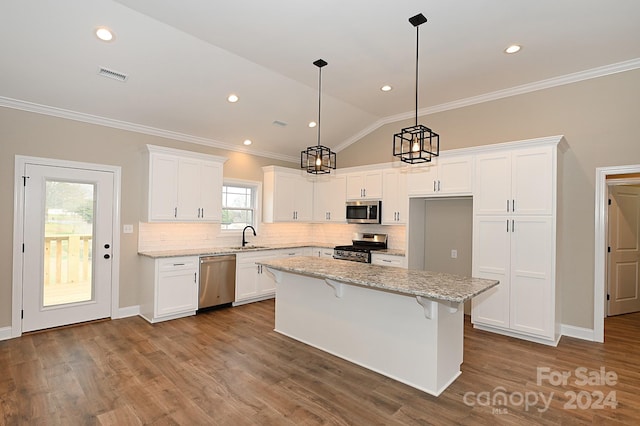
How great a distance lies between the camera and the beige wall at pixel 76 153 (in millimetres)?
3916

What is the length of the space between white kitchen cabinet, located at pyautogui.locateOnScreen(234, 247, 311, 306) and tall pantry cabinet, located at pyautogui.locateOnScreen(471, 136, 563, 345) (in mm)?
3281

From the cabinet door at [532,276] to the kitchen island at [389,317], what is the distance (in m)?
1.43

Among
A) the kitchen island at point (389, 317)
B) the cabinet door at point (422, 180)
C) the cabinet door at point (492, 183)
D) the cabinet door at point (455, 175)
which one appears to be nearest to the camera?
the kitchen island at point (389, 317)

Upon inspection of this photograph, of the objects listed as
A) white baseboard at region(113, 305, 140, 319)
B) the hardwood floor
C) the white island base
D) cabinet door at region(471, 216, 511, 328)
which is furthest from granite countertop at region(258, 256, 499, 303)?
white baseboard at region(113, 305, 140, 319)

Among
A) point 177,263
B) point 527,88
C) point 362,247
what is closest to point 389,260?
point 362,247

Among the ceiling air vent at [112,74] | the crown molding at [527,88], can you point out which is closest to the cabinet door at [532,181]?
the crown molding at [527,88]

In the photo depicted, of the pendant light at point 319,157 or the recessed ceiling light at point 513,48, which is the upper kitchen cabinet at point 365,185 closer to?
the pendant light at point 319,157

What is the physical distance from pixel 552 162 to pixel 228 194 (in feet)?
16.4

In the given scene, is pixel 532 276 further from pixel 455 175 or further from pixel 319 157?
pixel 319 157

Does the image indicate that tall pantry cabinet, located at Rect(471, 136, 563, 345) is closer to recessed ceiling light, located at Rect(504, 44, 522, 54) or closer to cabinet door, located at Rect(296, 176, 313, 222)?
recessed ceiling light, located at Rect(504, 44, 522, 54)

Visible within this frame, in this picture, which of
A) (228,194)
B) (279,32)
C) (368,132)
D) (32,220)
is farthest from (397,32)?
(32,220)

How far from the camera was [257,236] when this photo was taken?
21.0 feet

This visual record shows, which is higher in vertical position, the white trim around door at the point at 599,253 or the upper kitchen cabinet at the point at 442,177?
the upper kitchen cabinet at the point at 442,177

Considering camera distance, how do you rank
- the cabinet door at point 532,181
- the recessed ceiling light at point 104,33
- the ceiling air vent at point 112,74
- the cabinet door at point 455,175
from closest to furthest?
the recessed ceiling light at point 104,33
the ceiling air vent at point 112,74
the cabinet door at point 532,181
the cabinet door at point 455,175
